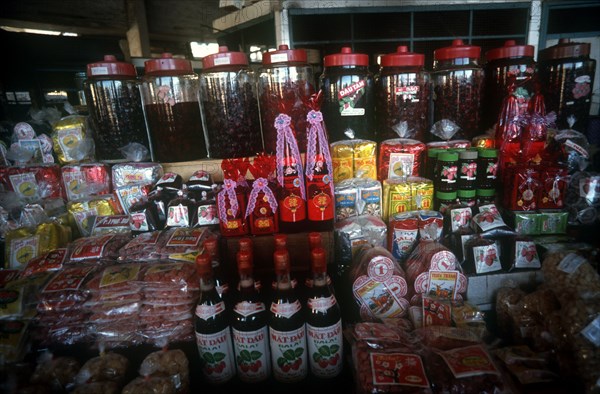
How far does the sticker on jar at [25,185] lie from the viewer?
5.44ft

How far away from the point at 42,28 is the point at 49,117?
1.76m

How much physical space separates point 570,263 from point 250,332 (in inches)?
46.6

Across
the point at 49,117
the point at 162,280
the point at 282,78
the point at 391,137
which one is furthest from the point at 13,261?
the point at 391,137

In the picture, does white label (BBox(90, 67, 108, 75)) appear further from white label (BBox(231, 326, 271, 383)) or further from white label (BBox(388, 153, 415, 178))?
white label (BBox(388, 153, 415, 178))

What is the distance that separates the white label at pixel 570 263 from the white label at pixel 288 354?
0.98m

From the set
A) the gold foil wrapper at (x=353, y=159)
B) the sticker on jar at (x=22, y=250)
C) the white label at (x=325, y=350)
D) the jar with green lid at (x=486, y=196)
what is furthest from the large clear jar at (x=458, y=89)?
the sticker on jar at (x=22, y=250)

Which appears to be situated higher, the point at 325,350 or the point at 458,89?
the point at 458,89

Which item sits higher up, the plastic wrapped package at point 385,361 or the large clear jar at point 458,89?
the large clear jar at point 458,89

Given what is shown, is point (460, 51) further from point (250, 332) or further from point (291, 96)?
point (250, 332)

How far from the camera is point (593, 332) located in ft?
3.12

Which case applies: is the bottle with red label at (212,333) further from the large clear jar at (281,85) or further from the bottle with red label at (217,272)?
the large clear jar at (281,85)

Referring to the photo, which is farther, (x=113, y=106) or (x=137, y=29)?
(x=137, y=29)

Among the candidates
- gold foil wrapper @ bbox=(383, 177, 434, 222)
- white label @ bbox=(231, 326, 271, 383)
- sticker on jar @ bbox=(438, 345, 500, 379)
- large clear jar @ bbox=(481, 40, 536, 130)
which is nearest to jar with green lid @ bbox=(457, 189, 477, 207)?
gold foil wrapper @ bbox=(383, 177, 434, 222)

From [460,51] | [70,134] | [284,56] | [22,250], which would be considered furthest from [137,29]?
[460,51]
